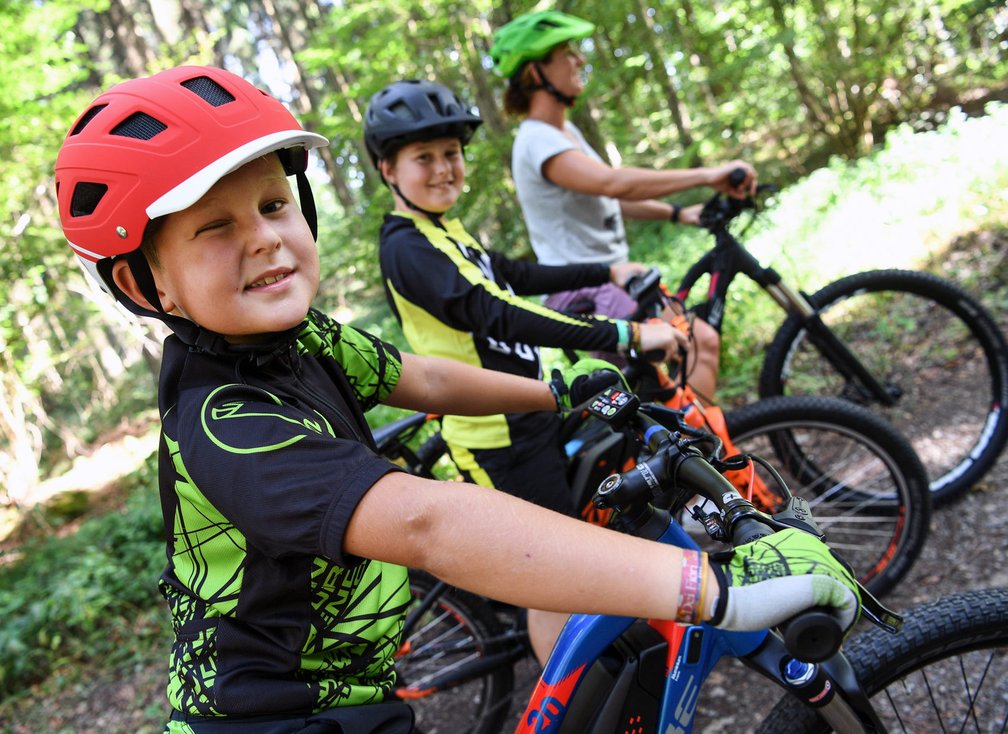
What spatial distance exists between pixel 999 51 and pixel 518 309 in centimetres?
1169

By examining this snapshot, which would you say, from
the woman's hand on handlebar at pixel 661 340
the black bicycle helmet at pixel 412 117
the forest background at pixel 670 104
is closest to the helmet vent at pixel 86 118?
the black bicycle helmet at pixel 412 117

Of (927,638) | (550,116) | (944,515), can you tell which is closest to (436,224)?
(550,116)

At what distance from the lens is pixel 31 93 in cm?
783

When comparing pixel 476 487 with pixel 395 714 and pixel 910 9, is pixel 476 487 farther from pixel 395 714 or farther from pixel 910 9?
pixel 910 9

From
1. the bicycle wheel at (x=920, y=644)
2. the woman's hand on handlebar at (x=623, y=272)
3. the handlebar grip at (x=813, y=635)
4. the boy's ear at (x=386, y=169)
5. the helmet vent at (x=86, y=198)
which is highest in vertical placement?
the helmet vent at (x=86, y=198)

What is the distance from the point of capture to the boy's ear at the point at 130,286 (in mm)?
1600

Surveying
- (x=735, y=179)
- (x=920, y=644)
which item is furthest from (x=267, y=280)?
(x=735, y=179)

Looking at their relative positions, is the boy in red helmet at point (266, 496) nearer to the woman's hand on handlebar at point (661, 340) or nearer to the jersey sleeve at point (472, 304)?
the jersey sleeve at point (472, 304)

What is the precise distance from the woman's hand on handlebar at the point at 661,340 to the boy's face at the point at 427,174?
3.32 ft

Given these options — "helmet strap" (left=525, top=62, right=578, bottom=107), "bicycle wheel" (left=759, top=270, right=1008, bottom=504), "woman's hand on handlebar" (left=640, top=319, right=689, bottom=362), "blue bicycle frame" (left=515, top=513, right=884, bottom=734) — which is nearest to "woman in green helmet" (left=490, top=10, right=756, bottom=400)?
"helmet strap" (left=525, top=62, right=578, bottom=107)

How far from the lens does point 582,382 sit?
6.96 ft

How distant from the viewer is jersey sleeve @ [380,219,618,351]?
2555 millimetres

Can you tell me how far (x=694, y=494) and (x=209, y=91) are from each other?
4.83ft

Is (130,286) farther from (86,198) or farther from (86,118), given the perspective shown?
(86,118)
